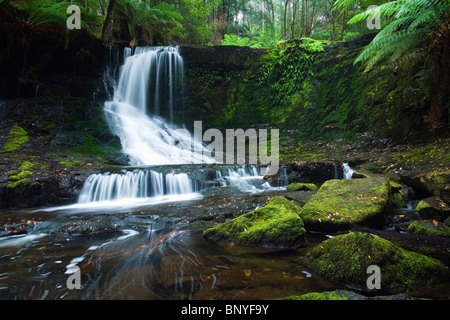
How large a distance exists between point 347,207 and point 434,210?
1.34 meters

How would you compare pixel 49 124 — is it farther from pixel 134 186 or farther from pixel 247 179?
pixel 247 179

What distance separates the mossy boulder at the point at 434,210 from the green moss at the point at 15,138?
36.7 ft

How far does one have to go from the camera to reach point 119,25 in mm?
13133

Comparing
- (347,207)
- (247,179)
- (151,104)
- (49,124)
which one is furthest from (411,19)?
(49,124)

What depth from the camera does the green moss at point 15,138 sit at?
7.91 meters

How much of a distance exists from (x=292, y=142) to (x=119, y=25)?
454 inches

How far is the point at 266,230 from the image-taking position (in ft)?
11.1

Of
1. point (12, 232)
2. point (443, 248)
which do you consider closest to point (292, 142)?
point (443, 248)

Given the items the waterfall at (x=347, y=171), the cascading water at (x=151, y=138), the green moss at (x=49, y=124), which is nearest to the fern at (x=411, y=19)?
the waterfall at (x=347, y=171)

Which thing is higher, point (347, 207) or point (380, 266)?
point (347, 207)

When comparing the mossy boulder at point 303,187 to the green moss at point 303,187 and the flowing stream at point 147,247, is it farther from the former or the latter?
the flowing stream at point 147,247

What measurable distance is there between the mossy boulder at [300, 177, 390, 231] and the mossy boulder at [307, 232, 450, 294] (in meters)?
1.13

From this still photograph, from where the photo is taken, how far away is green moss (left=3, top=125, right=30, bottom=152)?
7.91m

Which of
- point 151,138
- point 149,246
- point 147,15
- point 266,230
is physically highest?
point 147,15
